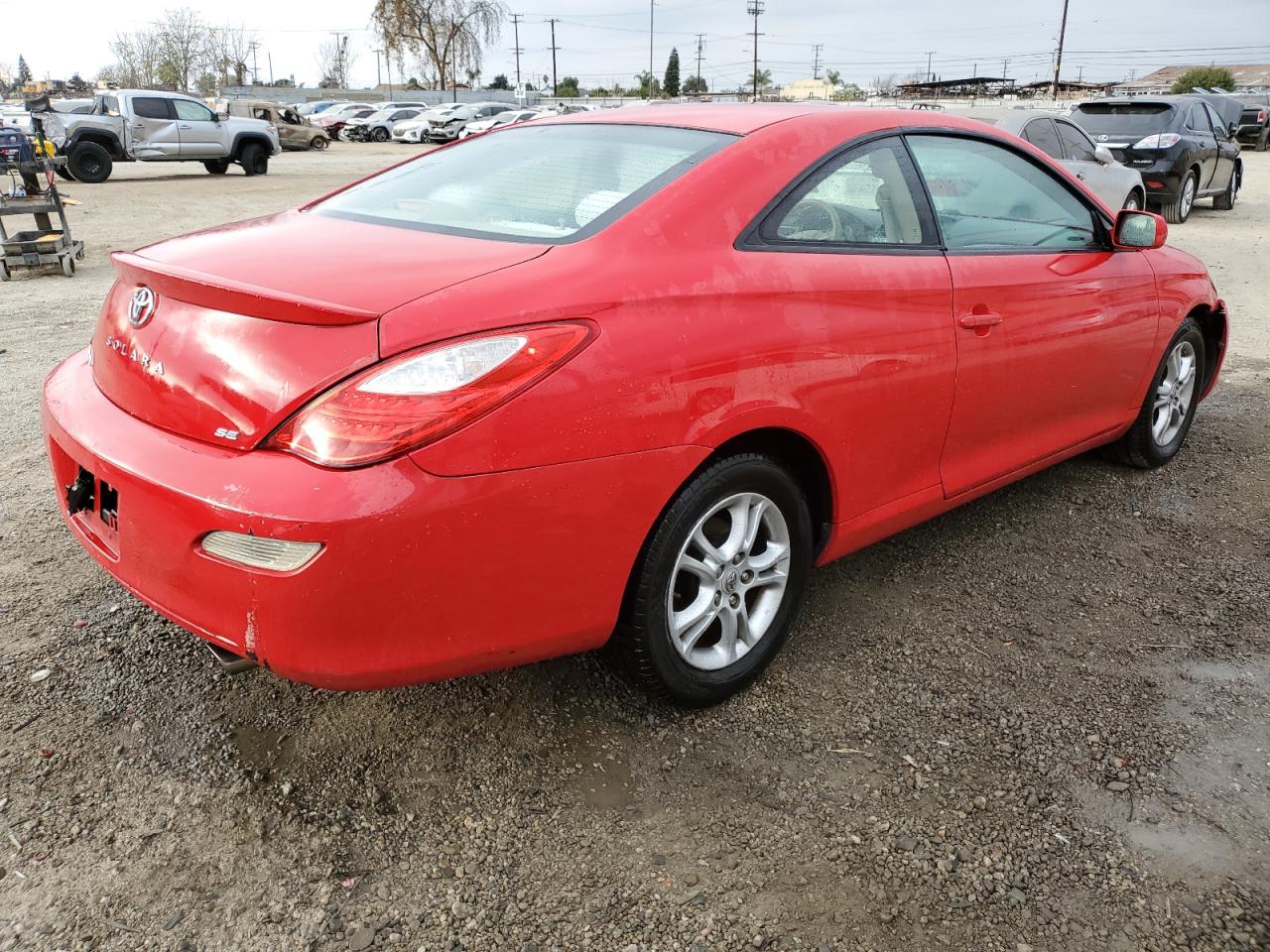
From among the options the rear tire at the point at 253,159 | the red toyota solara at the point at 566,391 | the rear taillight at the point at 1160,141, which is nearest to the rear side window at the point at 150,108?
the rear tire at the point at 253,159

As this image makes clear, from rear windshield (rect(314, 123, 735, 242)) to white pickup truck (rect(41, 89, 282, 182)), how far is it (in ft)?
62.0

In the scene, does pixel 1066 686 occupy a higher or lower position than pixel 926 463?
lower

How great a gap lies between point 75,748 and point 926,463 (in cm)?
242

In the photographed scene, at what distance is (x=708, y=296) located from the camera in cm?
226

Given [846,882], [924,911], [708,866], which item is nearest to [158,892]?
[708,866]

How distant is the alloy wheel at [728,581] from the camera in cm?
245

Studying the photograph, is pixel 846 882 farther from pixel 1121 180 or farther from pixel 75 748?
pixel 1121 180

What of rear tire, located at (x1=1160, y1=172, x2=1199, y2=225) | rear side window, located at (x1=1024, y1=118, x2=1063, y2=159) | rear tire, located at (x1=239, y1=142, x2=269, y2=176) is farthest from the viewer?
rear tire, located at (x1=239, y1=142, x2=269, y2=176)

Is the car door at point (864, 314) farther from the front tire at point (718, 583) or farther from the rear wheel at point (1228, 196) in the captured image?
the rear wheel at point (1228, 196)

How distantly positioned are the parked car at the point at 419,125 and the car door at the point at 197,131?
19.0m

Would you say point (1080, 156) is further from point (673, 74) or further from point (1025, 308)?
point (673, 74)

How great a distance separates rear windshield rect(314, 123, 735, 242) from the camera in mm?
2426

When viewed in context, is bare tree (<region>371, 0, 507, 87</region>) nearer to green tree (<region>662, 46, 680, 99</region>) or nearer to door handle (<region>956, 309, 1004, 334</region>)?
green tree (<region>662, 46, 680, 99</region>)

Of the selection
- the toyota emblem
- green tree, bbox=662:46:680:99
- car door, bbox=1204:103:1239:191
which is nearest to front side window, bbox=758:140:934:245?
the toyota emblem
